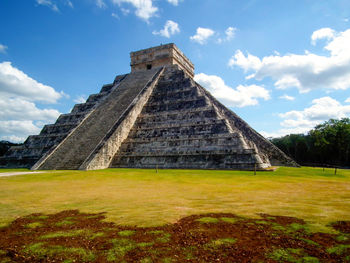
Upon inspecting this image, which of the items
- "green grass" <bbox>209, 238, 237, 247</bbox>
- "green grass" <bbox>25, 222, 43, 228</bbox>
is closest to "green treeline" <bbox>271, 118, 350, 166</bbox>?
"green grass" <bbox>209, 238, 237, 247</bbox>

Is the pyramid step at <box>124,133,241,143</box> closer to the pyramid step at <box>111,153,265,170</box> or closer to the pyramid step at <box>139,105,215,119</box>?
the pyramid step at <box>111,153,265,170</box>

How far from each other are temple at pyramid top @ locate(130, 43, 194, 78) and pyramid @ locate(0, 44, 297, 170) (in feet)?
11.3

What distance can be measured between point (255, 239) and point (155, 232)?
1.53m

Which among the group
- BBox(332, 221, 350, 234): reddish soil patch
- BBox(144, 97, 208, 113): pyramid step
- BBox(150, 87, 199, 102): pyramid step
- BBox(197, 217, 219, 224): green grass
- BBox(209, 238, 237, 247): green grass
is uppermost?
BBox(150, 87, 199, 102): pyramid step

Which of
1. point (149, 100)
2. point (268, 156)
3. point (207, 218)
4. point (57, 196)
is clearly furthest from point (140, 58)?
point (207, 218)

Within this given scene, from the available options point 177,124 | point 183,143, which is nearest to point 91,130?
point 177,124

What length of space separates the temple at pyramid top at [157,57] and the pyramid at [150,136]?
11.3 ft

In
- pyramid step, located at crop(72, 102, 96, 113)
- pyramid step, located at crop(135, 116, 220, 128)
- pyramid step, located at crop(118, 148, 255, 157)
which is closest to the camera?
pyramid step, located at crop(118, 148, 255, 157)

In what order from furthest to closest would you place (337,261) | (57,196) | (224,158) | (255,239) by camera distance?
(224,158) → (57,196) → (255,239) → (337,261)

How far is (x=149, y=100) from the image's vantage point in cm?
2230

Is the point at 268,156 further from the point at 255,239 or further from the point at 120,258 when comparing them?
the point at 120,258

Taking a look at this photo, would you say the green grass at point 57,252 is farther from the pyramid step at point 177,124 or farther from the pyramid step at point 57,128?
the pyramid step at point 57,128

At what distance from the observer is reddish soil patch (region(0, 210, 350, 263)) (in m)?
2.98

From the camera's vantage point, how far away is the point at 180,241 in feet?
11.3
